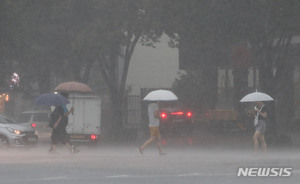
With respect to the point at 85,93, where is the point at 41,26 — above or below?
above

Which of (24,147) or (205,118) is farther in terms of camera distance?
(205,118)

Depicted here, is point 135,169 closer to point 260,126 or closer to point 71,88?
point 260,126

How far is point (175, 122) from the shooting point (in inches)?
1458

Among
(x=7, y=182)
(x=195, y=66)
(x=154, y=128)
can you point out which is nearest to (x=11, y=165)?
(x=7, y=182)

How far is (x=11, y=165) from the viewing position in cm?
1873

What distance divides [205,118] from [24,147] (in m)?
18.4

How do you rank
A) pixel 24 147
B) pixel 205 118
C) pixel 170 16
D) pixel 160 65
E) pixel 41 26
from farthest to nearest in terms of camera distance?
pixel 160 65 < pixel 205 118 < pixel 41 26 < pixel 170 16 < pixel 24 147

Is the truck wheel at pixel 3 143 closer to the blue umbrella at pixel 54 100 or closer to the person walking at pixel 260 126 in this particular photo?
the blue umbrella at pixel 54 100

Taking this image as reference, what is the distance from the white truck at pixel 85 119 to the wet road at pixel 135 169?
18.7 ft

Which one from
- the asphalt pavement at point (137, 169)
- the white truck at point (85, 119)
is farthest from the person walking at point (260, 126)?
the white truck at point (85, 119)

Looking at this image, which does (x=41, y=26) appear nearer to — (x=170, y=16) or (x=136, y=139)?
(x=136, y=139)

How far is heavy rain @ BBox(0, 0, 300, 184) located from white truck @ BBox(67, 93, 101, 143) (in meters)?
0.04

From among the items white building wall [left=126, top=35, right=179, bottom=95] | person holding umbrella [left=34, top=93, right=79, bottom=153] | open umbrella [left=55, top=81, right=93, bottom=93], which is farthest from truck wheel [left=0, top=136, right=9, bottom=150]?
white building wall [left=126, top=35, right=179, bottom=95]

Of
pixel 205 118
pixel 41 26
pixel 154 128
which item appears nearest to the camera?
pixel 154 128
